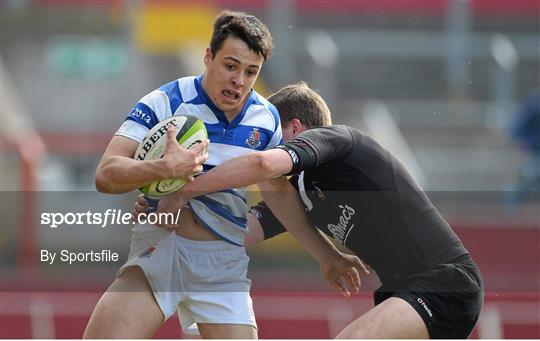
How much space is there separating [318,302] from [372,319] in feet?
10.9

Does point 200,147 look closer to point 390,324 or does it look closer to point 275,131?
point 275,131

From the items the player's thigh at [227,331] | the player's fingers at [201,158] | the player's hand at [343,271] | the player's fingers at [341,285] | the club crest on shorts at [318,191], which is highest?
the player's fingers at [201,158]

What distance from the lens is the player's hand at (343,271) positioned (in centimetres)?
410

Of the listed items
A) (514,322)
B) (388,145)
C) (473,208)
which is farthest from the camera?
(388,145)

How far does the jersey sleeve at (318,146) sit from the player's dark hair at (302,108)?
28 centimetres

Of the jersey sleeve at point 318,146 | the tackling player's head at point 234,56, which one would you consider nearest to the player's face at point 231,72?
the tackling player's head at point 234,56

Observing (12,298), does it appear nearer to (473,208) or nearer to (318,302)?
(318,302)

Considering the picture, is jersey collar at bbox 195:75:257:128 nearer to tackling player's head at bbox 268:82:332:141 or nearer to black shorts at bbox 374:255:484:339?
tackling player's head at bbox 268:82:332:141

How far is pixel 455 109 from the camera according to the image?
11.2 metres

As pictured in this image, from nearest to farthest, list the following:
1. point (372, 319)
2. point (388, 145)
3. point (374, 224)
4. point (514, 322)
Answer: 1. point (372, 319)
2. point (374, 224)
3. point (514, 322)
4. point (388, 145)

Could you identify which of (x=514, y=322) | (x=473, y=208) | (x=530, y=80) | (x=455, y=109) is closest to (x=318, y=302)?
(x=514, y=322)

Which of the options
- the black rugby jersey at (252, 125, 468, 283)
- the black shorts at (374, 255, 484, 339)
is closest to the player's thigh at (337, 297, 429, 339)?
the black shorts at (374, 255, 484, 339)

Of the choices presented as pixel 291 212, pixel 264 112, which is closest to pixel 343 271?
pixel 291 212

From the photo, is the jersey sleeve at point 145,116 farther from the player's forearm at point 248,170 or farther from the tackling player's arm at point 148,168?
the player's forearm at point 248,170
